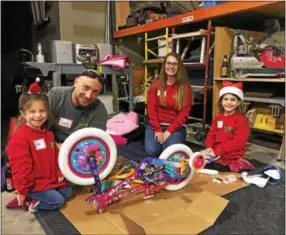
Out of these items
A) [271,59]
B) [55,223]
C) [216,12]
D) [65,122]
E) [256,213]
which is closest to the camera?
[55,223]

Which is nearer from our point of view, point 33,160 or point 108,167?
point 33,160

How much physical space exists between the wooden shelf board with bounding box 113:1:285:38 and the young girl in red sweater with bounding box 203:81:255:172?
2.07ft

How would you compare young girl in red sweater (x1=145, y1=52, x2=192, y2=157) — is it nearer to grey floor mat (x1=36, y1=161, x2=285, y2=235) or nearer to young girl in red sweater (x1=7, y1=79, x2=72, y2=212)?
grey floor mat (x1=36, y1=161, x2=285, y2=235)

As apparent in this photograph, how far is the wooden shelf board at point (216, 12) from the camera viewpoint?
197 centimetres

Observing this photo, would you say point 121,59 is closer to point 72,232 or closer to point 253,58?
point 253,58

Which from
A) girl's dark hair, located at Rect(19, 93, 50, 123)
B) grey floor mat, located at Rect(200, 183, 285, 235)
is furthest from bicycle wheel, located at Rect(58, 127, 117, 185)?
grey floor mat, located at Rect(200, 183, 285, 235)

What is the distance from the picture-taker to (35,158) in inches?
48.7

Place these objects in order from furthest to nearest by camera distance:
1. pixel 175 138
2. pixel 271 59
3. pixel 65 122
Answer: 1. pixel 271 59
2. pixel 175 138
3. pixel 65 122

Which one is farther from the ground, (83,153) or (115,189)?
(83,153)

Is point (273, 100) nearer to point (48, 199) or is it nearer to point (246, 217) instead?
point (246, 217)

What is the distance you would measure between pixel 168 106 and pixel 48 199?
1.06m

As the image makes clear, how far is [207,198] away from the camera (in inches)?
51.7

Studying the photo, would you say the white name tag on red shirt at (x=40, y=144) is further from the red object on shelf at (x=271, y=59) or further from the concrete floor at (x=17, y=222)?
the red object on shelf at (x=271, y=59)

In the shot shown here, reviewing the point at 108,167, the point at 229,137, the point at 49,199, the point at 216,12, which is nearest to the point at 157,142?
the point at 229,137
